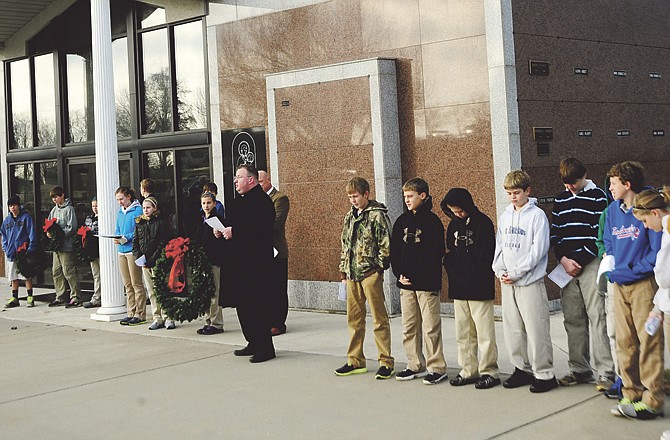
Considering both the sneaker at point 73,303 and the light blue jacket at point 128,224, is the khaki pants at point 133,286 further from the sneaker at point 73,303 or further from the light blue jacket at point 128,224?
the sneaker at point 73,303

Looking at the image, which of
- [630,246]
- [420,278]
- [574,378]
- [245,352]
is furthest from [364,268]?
[630,246]

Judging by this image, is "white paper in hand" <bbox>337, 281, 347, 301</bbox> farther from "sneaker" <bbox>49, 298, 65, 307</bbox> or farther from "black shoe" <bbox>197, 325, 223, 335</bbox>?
"sneaker" <bbox>49, 298, 65, 307</bbox>

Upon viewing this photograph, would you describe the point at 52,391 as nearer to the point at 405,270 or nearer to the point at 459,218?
the point at 405,270

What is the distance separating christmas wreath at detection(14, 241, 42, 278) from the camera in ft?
49.2

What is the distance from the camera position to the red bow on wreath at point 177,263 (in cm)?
1112

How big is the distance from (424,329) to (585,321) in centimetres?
138

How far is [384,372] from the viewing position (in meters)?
8.07

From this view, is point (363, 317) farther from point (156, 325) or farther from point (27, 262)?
point (27, 262)

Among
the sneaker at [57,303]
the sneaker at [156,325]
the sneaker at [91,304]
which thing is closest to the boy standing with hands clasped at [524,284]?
the sneaker at [156,325]

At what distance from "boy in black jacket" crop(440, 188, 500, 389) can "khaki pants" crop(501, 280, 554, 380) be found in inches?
6.2

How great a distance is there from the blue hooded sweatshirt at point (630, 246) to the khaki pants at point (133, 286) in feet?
24.2

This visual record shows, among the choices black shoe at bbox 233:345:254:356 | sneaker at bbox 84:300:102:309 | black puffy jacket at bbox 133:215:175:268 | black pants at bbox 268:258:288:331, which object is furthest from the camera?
sneaker at bbox 84:300:102:309

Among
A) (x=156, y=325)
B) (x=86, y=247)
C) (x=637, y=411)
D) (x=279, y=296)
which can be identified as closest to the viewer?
(x=637, y=411)

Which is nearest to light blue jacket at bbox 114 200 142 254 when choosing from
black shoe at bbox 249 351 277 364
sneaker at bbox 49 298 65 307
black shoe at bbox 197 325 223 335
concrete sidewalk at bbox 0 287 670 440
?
concrete sidewalk at bbox 0 287 670 440
